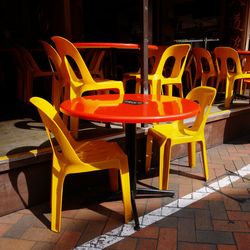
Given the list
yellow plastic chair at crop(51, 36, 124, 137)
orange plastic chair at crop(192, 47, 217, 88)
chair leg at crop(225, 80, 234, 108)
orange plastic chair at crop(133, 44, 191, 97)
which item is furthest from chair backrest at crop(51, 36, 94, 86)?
orange plastic chair at crop(192, 47, 217, 88)

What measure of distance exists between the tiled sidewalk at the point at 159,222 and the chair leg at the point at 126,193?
0.09 m

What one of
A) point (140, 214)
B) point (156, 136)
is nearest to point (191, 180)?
point (156, 136)

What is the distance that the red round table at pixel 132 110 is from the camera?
182cm

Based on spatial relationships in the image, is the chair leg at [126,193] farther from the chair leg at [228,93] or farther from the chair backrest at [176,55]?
the chair leg at [228,93]

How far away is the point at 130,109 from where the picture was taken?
201 cm

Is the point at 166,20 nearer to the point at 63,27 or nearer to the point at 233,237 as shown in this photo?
the point at 63,27

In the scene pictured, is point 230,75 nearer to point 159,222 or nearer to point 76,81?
point 76,81

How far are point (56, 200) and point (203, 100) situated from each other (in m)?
1.54

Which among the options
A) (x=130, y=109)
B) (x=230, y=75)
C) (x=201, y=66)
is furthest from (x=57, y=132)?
(x=201, y=66)

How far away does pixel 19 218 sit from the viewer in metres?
2.31

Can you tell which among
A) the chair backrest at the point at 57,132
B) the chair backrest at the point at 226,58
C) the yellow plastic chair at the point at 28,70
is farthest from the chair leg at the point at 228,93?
the chair backrest at the point at 57,132

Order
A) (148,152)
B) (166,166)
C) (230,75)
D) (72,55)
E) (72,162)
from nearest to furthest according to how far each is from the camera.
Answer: (72,162) → (166,166) → (72,55) → (148,152) → (230,75)

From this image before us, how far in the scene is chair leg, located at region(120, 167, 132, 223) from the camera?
212 cm

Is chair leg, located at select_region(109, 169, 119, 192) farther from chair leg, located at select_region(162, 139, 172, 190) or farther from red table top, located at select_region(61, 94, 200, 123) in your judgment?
red table top, located at select_region(61, 94, 200, 123)
